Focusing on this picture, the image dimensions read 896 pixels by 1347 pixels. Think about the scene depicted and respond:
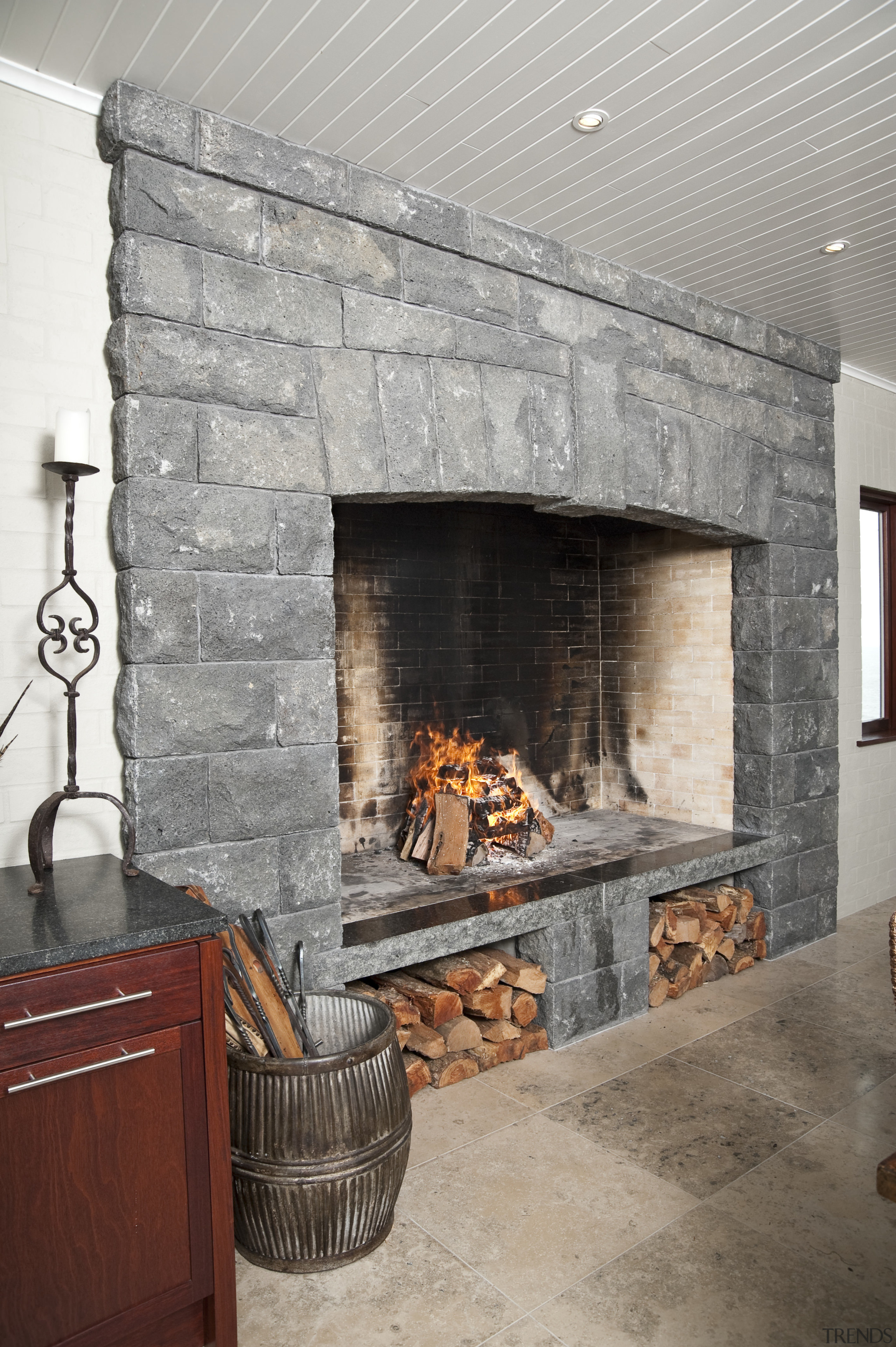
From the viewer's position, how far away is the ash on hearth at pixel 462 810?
138 inches

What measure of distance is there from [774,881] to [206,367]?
3.24 meters

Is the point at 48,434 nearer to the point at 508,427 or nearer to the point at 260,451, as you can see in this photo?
the point at 260,451

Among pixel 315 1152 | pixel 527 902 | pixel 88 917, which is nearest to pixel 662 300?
pixel 527 902

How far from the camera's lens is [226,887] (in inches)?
95.1

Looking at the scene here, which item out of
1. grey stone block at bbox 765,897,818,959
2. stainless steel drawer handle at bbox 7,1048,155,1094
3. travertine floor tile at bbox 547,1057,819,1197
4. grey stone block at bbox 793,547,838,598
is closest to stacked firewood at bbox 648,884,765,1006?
grey stone block at bbox 765,897,818,959

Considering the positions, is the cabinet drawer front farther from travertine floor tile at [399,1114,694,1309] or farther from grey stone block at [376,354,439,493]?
grey stone block at [376,354,439,493]

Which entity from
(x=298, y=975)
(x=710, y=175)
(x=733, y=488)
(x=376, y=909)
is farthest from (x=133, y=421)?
(x=733, y=488)

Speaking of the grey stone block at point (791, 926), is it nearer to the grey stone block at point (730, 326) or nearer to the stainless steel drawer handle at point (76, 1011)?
the grey stone block at point (730, 326)

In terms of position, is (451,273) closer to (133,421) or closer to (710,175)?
(710,175)

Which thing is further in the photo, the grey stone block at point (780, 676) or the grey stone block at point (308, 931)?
the grey stone block at point (780, 676)

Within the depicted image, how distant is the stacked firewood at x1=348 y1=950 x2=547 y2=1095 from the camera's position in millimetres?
2951

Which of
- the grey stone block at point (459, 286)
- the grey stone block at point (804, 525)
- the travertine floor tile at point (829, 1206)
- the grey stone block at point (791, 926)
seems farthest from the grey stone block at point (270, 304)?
the grey stone block at point (791, 926)

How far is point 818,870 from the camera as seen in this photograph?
4.39 m

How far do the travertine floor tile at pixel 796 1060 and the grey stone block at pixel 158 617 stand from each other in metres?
2.19
